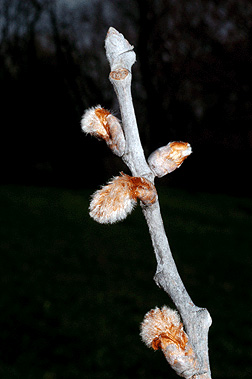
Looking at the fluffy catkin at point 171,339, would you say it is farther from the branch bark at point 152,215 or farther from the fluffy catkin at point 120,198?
the fluffy catkin at point 120,198

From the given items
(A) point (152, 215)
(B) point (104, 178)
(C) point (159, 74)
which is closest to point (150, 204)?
(A) point (152, 215)

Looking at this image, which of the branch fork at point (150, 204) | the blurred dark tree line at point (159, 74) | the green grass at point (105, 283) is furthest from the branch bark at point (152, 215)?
the blurred dark tree line at point (159, 74)

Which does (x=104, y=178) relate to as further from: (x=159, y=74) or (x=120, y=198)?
(x=120, y=198)

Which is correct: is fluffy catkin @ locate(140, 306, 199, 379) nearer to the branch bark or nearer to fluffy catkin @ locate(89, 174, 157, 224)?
the branch bark

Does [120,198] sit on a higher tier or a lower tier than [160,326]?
higher

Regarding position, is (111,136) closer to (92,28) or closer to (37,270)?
(37,270)
